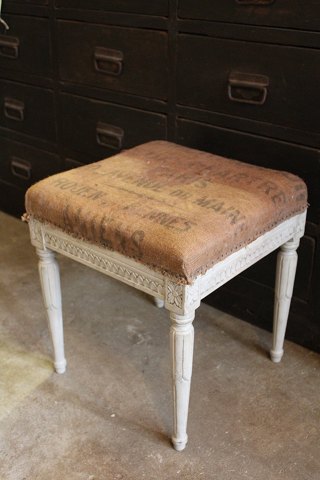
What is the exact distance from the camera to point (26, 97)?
1771 mm

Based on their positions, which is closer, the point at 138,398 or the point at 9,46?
the point at 138,398

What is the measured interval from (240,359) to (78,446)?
427 millimetres

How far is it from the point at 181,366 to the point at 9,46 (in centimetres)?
117

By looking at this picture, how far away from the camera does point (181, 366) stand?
99cm

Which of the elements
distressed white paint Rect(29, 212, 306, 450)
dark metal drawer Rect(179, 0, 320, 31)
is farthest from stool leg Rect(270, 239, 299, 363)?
dark metal drawer Rect(179, 0, 320, 31)

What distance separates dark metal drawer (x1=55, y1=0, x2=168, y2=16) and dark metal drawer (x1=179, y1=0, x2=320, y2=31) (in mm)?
60

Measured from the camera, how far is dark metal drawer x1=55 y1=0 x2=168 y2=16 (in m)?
1.32

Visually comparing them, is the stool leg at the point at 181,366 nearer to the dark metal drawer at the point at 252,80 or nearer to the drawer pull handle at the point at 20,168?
the dark metal drawer at the point at 252,80

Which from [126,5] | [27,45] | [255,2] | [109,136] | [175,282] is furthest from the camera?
[27,45]

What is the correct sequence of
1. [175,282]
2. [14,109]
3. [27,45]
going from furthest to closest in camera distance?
[14,109]
[27,45]
[175,282]

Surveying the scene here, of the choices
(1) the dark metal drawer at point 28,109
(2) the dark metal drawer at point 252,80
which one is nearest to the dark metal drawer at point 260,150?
(2) the dark metal drawer at point 252,80

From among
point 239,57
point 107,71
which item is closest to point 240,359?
point 239,57

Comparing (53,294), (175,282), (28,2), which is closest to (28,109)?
(28,2)

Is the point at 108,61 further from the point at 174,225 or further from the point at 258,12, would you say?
the point at 174,225
